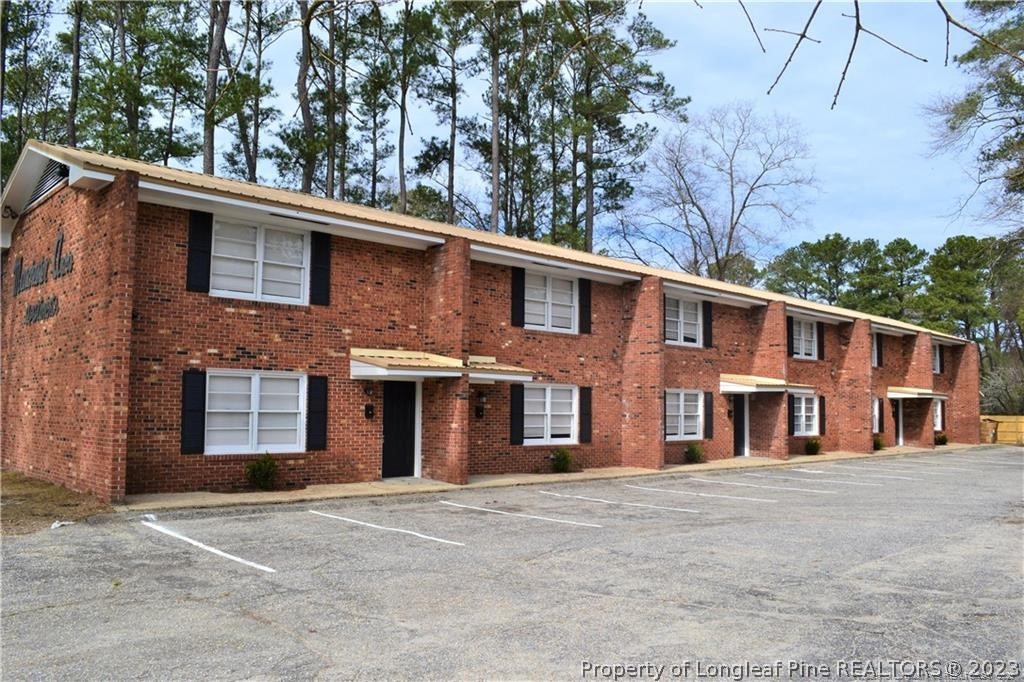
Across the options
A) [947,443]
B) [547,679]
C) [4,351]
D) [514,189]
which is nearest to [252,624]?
[547,679]

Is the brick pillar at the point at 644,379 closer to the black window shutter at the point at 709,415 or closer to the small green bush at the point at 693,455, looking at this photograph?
the small green bush at the point at 693,455

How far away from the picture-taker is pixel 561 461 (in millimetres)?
17844

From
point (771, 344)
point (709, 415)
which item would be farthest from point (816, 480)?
point (771, 344)

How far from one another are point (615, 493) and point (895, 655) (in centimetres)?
996

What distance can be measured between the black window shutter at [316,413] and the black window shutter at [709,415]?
41.0ft

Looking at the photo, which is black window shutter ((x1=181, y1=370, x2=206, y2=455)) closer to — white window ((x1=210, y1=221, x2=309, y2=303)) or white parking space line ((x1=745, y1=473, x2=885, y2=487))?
white window ((x1=210, y1=221, x2=309, y2=303))

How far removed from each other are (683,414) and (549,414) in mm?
5338

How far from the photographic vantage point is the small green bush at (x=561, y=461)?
1786 cm

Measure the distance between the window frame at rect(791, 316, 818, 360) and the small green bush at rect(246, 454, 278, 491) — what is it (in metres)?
19.4

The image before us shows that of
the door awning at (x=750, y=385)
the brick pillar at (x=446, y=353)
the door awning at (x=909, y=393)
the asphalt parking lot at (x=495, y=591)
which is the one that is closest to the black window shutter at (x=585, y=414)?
the brick pillar at (x=446, y=353)

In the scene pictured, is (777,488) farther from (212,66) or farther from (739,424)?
(212,66)

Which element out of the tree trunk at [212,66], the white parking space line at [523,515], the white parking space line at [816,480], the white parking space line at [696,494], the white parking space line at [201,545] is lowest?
the white parking space line at [816,480]

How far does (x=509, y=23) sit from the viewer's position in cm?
378

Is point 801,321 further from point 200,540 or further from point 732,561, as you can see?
point 200,540
